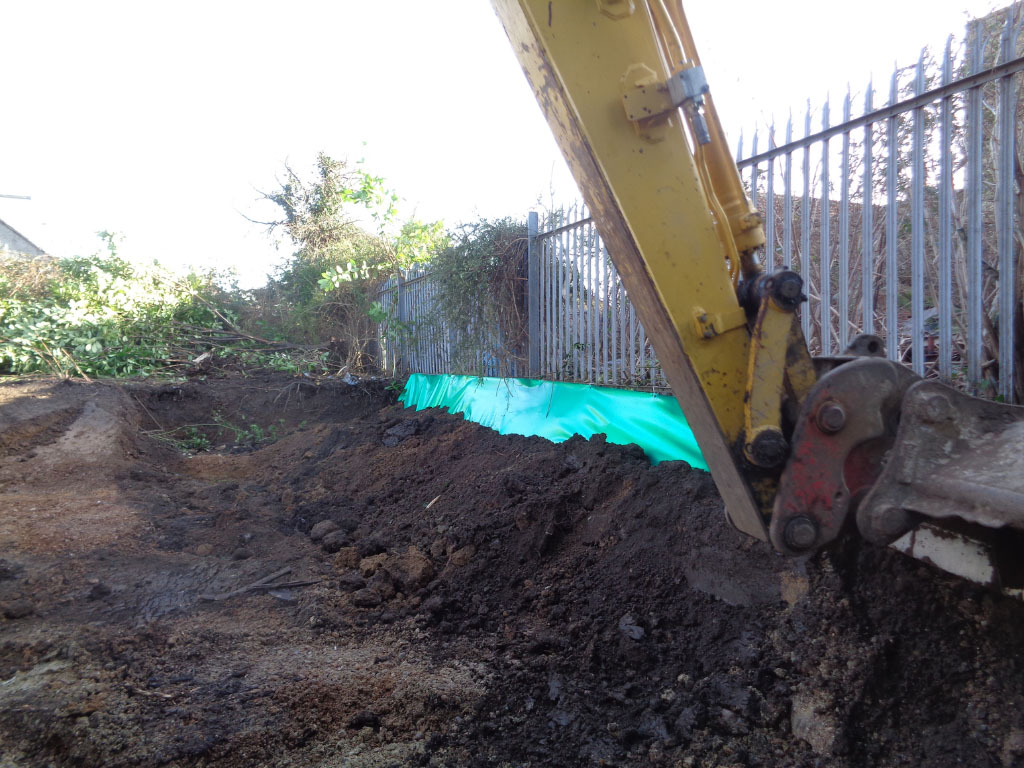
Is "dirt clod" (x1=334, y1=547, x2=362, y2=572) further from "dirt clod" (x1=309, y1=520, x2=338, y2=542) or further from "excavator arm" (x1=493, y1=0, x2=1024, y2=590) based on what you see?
"excavator arm" (x1=493, y1=0, x2=1024, y2=590)

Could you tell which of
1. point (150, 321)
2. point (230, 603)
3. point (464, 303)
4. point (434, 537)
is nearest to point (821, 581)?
point (434, 537)

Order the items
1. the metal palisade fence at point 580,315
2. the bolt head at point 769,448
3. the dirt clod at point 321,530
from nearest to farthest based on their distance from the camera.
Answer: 1. the bolt head at point 769,448
2. the dirt clod at point 321,530
3. the metal palisade fence at point 580,315

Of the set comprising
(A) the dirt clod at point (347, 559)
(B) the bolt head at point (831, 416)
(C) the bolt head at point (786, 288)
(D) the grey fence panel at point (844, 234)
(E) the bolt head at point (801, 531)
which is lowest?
(A) the dirt clod at point (347, 559)

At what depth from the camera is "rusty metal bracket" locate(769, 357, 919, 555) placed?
1.98 m

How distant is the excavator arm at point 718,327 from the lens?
6.48 feet

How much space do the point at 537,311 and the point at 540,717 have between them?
5031 millimetres

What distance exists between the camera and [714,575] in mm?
3035

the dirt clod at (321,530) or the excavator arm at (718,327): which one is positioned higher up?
the excavator arm at (718,327)

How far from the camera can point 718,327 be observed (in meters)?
2.07

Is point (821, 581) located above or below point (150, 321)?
below

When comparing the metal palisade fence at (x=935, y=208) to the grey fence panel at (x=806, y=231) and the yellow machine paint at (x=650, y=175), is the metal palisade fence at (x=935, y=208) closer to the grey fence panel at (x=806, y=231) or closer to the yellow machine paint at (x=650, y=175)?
the grey fence panel at (x=806, y=231)

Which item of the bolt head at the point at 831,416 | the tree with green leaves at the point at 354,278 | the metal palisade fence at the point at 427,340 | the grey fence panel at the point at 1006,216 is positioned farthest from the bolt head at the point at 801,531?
the tree with green leaves at the point at 354,278

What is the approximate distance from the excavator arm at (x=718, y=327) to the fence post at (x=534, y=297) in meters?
4.86

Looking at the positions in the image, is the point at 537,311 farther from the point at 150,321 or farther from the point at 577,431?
the point at 150,321
